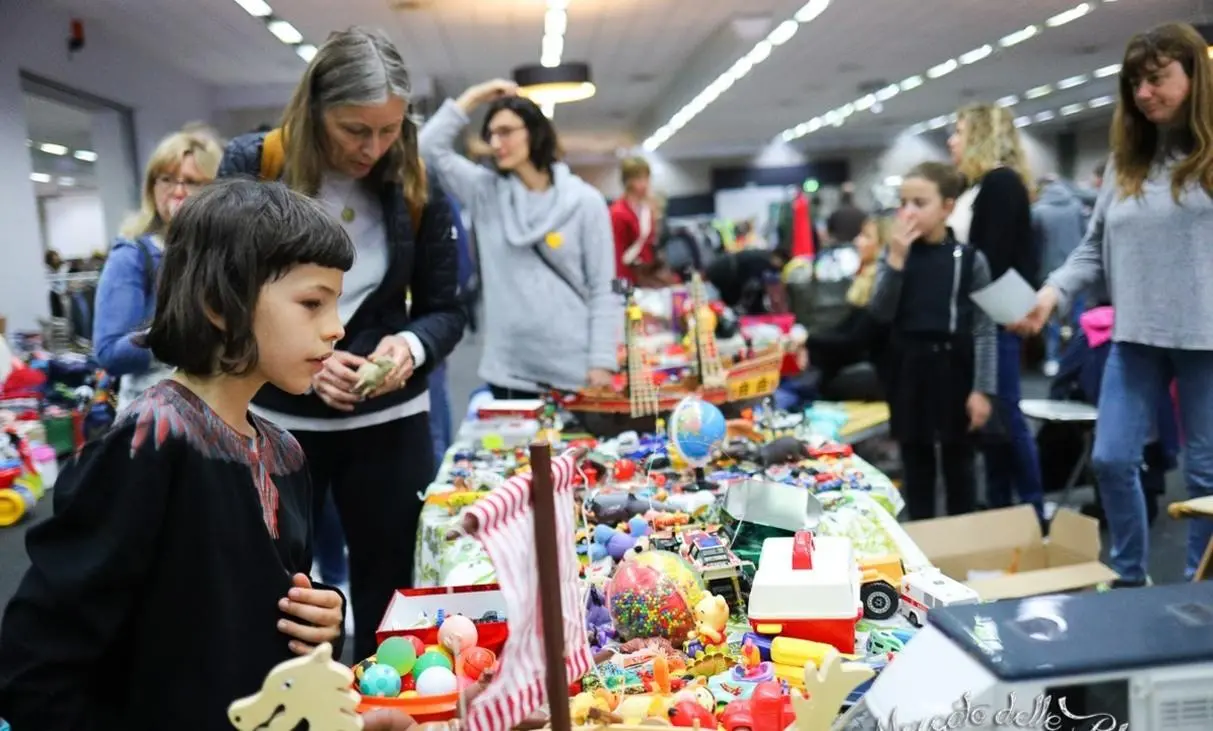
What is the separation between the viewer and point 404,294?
75.9 inches

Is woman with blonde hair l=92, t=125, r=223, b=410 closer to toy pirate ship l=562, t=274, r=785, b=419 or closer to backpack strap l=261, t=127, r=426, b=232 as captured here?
backpack strap l=261, t=127, r=426, b=232

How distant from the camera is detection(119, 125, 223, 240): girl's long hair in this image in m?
2.34

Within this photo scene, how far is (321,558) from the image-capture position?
9.86 ft

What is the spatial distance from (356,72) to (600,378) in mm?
1276

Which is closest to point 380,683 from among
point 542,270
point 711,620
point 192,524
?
point 192,524

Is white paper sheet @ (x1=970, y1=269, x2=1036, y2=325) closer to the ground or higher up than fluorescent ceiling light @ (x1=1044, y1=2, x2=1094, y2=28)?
closer to the ground

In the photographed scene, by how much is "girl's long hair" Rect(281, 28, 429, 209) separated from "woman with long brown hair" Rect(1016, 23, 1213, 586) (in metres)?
1.73

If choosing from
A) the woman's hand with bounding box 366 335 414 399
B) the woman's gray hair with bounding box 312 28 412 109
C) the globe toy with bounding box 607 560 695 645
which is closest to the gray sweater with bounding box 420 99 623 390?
the woman's hand with bounding box 366 335 414 399

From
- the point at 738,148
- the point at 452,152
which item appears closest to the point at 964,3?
the point at 452,152

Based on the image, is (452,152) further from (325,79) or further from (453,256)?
(325,79)

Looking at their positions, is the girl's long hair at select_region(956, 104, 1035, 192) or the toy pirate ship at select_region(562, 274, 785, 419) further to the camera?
the girl's long hair at select_region(956, 104, 1035, 192)

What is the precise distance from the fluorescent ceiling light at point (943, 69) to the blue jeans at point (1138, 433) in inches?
66.4

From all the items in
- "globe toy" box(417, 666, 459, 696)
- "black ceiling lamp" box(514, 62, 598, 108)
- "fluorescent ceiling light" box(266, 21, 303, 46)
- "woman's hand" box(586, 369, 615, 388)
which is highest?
"black ceiling lamp" box(514, 62, 598, 108)

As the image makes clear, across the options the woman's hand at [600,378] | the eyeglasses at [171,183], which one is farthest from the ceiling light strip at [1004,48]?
the eyeglasses at [171,183]
